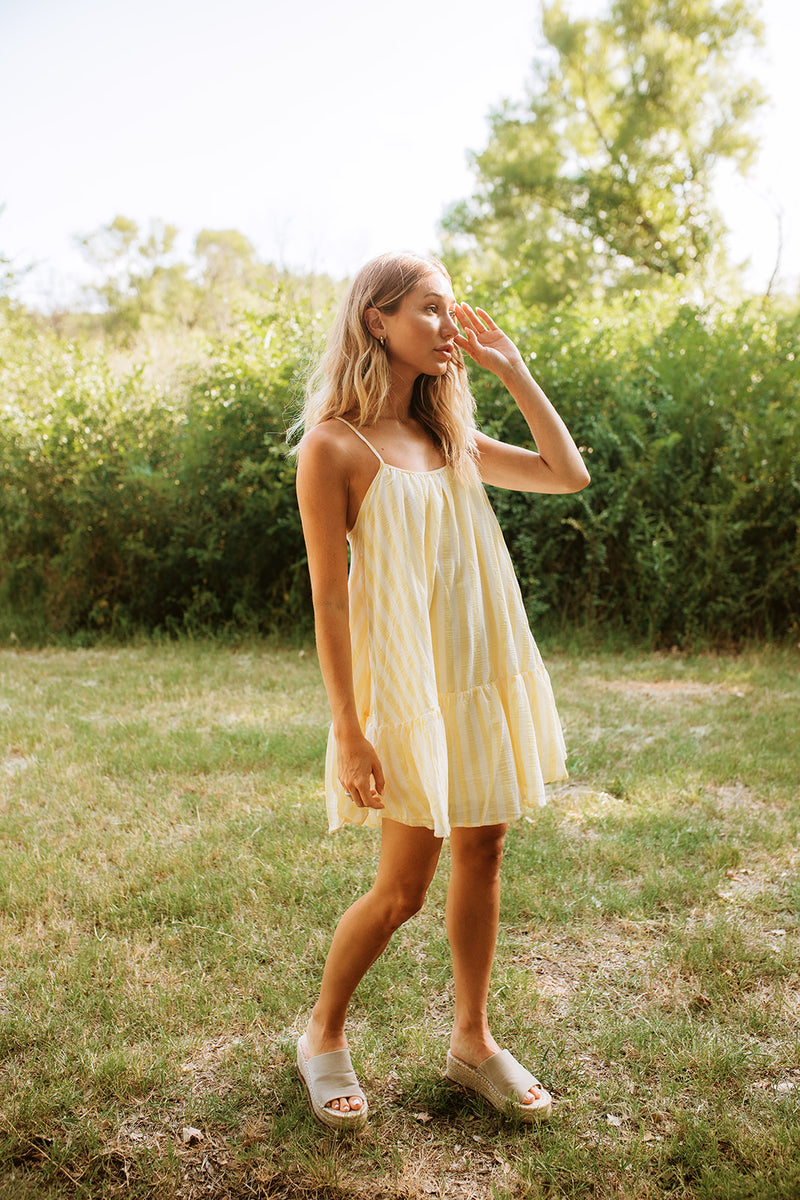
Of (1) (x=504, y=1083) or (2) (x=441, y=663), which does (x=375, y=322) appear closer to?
(2) (x=441, y=663)

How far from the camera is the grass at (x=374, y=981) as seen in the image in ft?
6.29

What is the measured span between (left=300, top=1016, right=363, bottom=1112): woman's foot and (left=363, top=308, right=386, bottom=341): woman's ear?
1588 millimetres

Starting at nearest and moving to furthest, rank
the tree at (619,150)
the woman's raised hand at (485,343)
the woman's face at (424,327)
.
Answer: the woman's face at (424,327) → the woman's raised hand at (485,343) → the tree at (619,150)

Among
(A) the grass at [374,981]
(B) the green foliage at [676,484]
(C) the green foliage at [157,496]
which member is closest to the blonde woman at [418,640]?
(A) the grass at [374,981]

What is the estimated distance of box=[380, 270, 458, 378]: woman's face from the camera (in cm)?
190

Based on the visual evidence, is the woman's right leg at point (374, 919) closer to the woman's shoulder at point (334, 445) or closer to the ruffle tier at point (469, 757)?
the ruffle tier at point (469, 757)

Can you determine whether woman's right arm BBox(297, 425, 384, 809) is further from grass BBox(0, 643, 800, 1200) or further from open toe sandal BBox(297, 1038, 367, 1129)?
grass BBox(0, 643, 800, 1200)

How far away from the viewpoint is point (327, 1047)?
2.07 metres

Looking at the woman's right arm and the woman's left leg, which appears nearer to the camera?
the woman's right arm

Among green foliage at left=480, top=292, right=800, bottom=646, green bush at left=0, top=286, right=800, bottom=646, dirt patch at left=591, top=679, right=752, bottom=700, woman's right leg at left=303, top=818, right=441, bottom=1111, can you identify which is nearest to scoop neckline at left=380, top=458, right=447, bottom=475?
woman's right leg at left=303, top=818, right=441, bottom=1111

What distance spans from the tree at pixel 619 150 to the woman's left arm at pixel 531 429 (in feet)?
62.7

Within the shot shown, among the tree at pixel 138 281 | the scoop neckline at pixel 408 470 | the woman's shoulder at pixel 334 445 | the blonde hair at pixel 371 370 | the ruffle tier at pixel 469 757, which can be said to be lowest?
the ruffle tier at pixel 469 757

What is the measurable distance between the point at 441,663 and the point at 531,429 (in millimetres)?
589

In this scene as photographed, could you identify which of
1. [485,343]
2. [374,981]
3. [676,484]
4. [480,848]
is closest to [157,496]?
[676,484]
